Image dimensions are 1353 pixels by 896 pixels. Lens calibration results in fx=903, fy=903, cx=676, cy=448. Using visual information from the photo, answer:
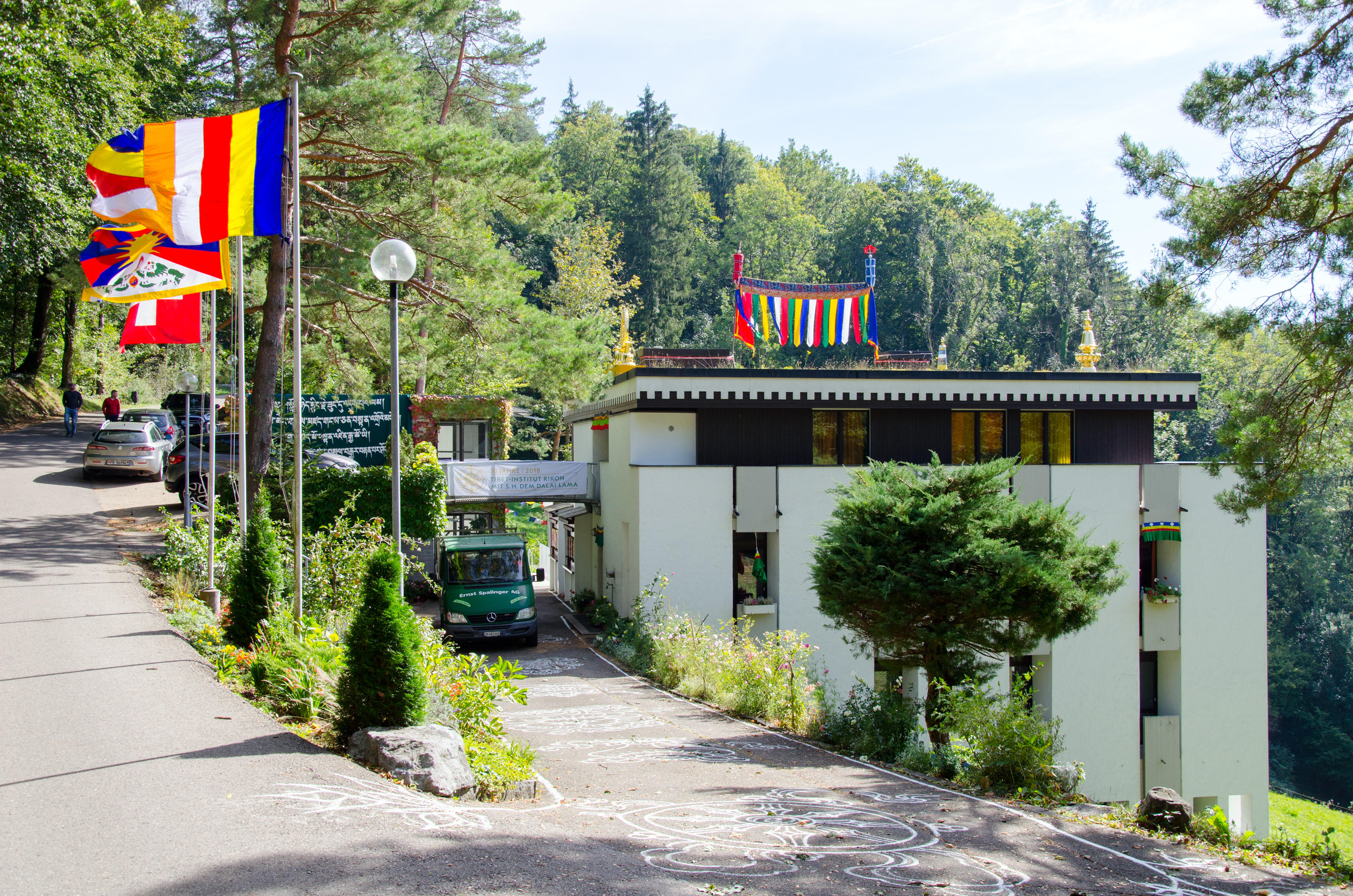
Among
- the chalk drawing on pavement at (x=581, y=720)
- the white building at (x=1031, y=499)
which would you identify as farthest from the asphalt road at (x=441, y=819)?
the white building at (x=1031, y=499)

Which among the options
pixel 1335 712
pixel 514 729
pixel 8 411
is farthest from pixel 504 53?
pixel 1335 712

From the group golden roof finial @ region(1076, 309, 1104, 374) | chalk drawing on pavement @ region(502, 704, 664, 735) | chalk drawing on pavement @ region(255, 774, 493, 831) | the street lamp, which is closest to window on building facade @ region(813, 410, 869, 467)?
golden roof finial @ region(1076, 309, 1104, 374)

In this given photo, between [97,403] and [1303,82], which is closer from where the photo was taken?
[1303,82]

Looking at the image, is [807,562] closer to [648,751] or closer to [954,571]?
[954,571]

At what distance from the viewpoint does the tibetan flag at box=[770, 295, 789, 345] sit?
934 inches

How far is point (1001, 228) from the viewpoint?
67.2m

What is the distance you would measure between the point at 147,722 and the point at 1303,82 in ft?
45.3

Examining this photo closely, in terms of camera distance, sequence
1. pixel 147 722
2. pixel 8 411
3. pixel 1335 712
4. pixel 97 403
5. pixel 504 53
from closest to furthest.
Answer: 1. pixel 147 722
2. pixel 8 411
3. pixel 504 53
4. pixel 97 403
5. pixel 1335 712

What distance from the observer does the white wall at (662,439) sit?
21.7m

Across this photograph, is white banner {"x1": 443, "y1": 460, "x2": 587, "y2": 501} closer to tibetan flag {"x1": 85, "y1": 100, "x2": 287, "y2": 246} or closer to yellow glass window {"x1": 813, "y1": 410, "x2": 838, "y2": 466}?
yellow glass window {"x1": 813, "y1": 410, "x2": 838, "y2": 466}

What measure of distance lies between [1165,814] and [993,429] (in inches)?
587

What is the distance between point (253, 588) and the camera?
39.5ft

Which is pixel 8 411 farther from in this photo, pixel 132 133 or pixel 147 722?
pixel 147 722

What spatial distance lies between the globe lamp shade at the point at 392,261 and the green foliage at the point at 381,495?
1419 centimetres
